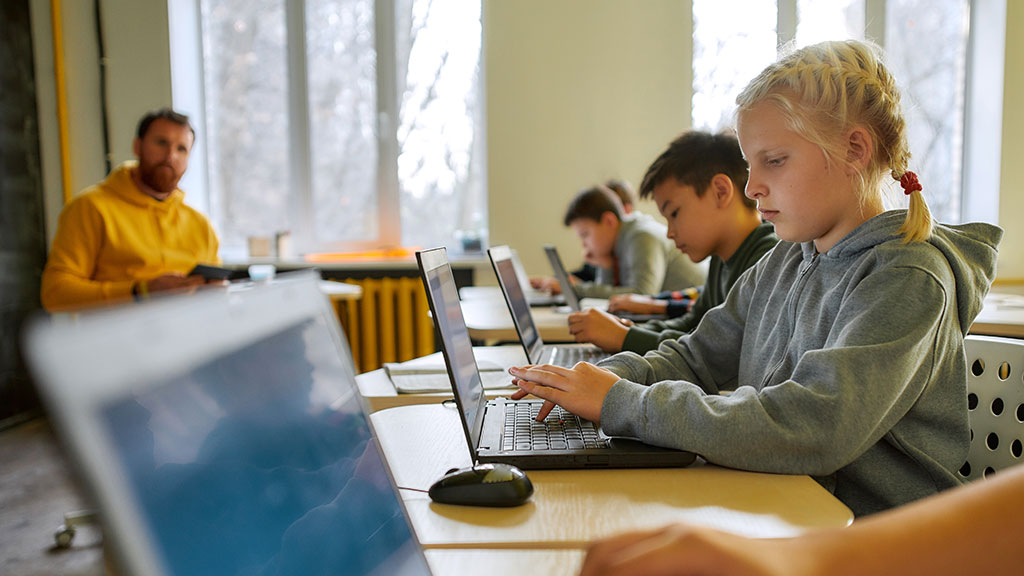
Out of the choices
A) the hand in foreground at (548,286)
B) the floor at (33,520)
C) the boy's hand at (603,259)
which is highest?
the boy's hand at (603,259)

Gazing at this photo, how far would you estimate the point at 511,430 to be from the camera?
44.6 inches

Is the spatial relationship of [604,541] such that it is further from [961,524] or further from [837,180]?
[837,180]

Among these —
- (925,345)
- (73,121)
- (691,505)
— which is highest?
(73,121)

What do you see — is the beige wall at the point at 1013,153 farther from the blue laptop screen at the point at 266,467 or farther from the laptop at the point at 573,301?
the blue laptop screen at the point at 266,467

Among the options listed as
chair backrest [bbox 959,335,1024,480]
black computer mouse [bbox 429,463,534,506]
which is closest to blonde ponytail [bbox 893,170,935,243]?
chair backrest [bbox 959,335,1024,480]

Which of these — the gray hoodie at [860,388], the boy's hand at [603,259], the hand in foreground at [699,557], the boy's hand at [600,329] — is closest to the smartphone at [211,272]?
the boy's hand at [600,329]

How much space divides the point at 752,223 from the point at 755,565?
1.76 meters

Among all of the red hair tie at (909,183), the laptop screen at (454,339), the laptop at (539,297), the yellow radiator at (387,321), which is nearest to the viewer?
the laptop screen at (454,339)

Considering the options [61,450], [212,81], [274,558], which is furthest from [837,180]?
[212,81]

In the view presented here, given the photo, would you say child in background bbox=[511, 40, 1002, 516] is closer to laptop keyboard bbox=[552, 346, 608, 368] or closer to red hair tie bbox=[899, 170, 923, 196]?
red hair tie bbox=[899, 170, 923, 196]

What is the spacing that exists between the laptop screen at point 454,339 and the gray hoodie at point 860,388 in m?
0.19

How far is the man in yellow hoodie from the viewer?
3061 mm

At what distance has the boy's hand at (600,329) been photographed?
192 cm

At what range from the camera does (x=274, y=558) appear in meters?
0.45
